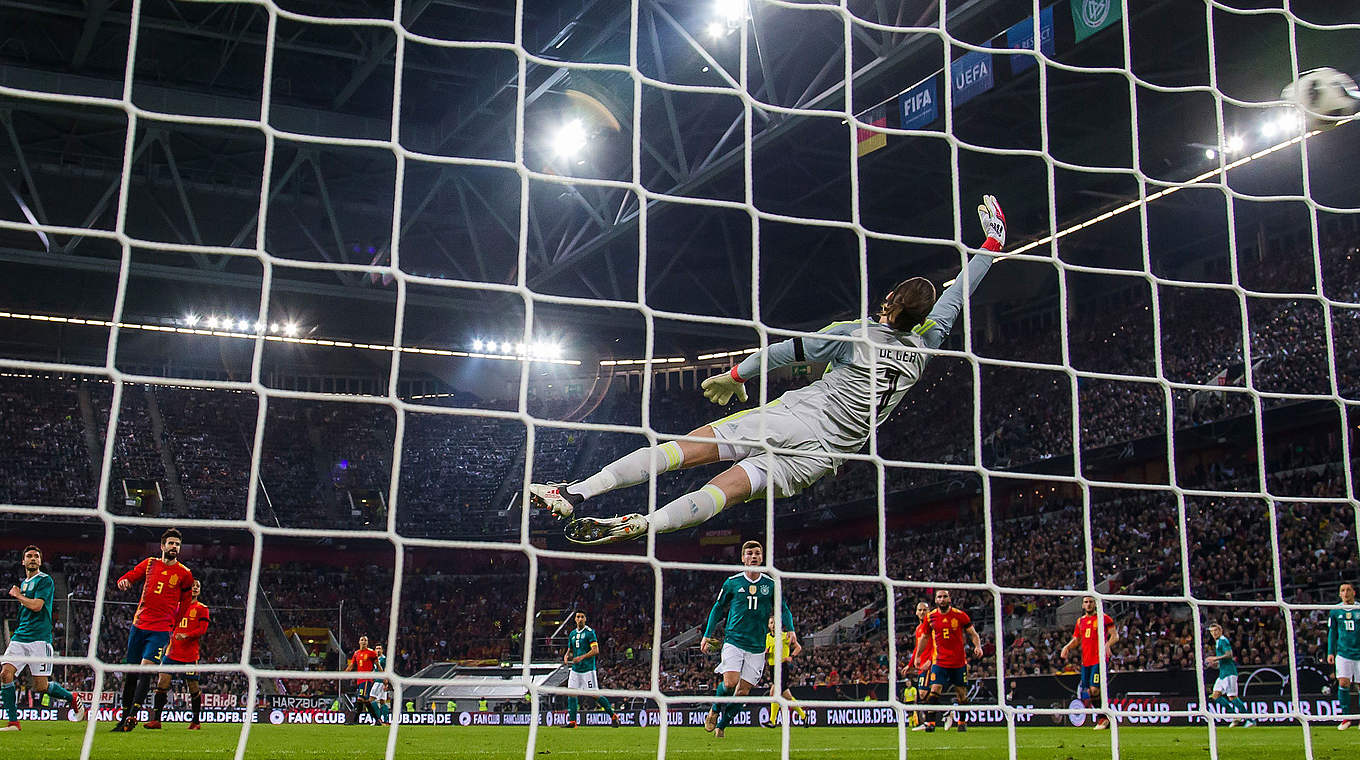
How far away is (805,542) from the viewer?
85.5ft

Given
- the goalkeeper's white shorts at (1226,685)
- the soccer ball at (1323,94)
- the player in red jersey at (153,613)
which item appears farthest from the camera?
the goalkeeper's white shorts at (1226,685)

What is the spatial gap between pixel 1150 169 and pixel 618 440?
13629 mm

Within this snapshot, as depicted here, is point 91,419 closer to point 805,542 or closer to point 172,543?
point 805,542

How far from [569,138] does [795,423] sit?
1240 cm

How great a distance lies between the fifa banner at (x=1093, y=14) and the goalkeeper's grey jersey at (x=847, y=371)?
26.6ft

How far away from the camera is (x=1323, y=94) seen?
18.3 ft

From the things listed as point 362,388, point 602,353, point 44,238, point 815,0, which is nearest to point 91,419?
point 362,388

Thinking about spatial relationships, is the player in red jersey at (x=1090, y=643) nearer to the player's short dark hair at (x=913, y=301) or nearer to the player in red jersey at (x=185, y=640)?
the player's short dark hair at (x=913, y=301)

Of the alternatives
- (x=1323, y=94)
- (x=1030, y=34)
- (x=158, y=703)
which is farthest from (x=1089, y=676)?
(x=158, y=703)

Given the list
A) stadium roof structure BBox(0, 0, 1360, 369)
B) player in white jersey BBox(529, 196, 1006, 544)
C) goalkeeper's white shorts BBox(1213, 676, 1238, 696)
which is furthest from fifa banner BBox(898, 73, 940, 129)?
player in white jersey BBox(529, 196, 1006, 544)

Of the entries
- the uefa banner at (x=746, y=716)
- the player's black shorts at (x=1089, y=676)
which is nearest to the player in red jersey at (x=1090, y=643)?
the player's black shorts at (x=1089, y=676)

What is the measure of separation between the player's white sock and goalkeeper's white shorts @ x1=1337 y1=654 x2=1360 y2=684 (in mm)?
7973

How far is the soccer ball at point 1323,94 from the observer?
214 inches

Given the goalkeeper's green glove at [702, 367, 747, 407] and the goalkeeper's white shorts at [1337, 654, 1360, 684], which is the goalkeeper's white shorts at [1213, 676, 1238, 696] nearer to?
the goalkeeper's white shorts at [1337, 654, 1360, 684]
